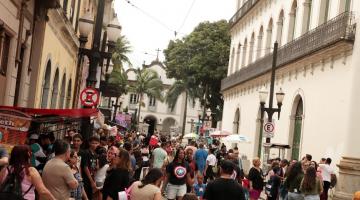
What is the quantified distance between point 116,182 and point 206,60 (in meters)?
50.1

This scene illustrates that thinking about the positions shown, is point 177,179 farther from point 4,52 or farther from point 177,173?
point 4,52

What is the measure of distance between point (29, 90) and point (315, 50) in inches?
465

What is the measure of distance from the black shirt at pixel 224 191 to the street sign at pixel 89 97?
693 centimetres

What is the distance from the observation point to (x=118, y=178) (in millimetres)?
10086

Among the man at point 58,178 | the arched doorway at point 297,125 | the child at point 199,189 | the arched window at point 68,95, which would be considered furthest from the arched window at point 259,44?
the man at point 58,178

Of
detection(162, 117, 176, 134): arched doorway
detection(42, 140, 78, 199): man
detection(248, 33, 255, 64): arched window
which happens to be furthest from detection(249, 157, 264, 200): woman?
detection(162, 117, 176, 134): arched doorway

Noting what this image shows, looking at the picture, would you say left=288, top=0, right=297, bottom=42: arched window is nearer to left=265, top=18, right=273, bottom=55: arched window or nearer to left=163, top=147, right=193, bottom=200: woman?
left=265, top=18, right=273, bottom=55: arched window

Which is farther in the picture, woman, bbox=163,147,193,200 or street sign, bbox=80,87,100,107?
street sign, bbox=80,87,100,107

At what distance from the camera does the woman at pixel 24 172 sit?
23.6 ft

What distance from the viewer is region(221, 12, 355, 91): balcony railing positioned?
22688mm

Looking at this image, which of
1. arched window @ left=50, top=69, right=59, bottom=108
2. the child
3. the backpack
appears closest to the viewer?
the backpack

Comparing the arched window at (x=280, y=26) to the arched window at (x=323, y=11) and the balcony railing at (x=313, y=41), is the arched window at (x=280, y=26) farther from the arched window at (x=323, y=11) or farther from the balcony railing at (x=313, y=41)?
the arched window at (x=323, y=11)

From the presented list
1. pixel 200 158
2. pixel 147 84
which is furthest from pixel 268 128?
pixel 147 84

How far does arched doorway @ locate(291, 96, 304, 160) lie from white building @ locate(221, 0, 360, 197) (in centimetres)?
1
